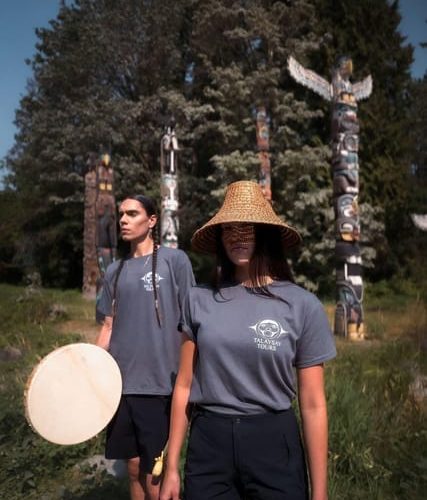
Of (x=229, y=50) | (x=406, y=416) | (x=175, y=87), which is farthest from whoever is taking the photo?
(x=175, y=87)

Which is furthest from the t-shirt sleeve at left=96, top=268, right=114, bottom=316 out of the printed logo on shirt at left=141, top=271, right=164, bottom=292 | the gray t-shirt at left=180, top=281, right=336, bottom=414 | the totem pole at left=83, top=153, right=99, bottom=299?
the totem pole at left=83, top=153, right=99, bottom=299

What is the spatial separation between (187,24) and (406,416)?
66.3 ft

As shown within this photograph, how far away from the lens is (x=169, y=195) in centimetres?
1149

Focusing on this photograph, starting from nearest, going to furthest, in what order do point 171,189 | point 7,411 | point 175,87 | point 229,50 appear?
point 7,411 < point 171,189 < point 229,50 < point 175,87

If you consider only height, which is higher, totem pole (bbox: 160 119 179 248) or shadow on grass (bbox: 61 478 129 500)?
totem pole (bbox: 160 119 179 248)

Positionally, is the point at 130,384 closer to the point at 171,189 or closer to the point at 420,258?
the point at 171,189

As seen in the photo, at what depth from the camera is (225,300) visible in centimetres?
173

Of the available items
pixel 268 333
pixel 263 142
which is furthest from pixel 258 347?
pixel 263 142

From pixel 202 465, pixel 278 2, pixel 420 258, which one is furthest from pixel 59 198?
pixel 202 465

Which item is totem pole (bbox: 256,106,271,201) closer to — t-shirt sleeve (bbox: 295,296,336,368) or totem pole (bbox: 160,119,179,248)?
totem pole (bbox: 160,119,179,248)

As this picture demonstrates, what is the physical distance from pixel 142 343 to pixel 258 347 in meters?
0.95

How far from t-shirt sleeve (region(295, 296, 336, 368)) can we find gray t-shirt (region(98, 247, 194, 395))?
93 centimetres

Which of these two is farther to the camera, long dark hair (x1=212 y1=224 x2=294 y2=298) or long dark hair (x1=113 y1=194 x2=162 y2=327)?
long dark hair (x1=113 y1=194 x2=162 y2=327)

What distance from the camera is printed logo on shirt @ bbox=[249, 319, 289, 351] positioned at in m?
1.63
